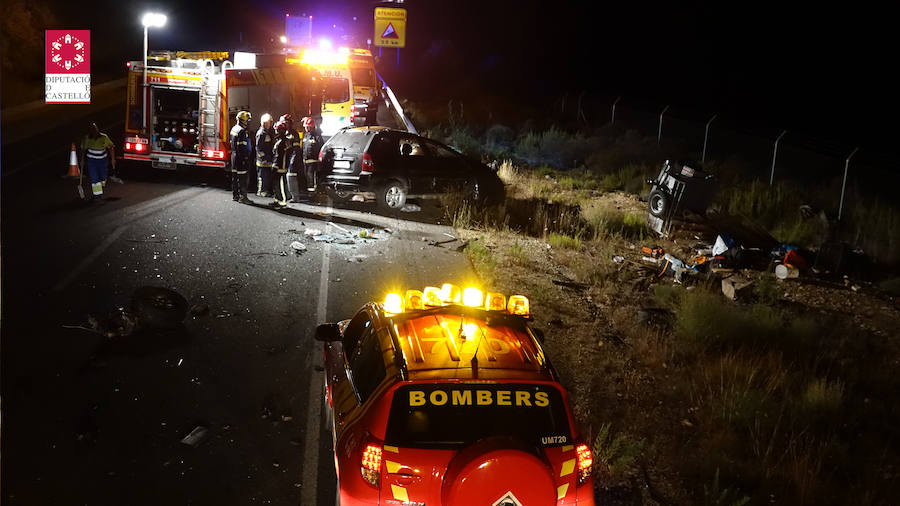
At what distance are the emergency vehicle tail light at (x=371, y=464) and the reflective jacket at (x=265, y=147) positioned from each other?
38.8 ft

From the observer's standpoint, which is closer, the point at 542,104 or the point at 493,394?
the point at 493,394

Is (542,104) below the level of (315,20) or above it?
below

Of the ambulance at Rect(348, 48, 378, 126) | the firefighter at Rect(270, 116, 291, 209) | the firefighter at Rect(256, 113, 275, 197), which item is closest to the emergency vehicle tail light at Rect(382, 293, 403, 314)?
the firefighter at Rect(256, 113, 275, 197)

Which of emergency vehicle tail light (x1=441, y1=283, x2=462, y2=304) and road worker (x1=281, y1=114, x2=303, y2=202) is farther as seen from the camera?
road worker (x1=281, y1=114, x2=303, y2=202)

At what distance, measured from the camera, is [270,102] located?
1862 cm

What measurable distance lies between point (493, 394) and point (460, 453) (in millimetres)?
463

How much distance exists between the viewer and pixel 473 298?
556 centimetres

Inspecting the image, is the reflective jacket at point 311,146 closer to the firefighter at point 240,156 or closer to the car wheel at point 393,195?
the firefighter at point 240,156

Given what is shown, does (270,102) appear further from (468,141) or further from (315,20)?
(315,20)

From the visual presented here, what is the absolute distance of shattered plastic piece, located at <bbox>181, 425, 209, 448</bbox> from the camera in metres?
6.40

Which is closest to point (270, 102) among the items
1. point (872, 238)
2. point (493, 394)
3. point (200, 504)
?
point (872, 238)

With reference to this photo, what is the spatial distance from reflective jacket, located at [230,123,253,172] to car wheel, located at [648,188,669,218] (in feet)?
26.9

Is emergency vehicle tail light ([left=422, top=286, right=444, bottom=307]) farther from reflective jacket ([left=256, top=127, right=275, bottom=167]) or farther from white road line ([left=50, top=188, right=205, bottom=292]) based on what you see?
reflective jacket ([left=256, top=127, right=275, bottom=167])

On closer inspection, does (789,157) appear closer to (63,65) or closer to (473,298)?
(473,298)
